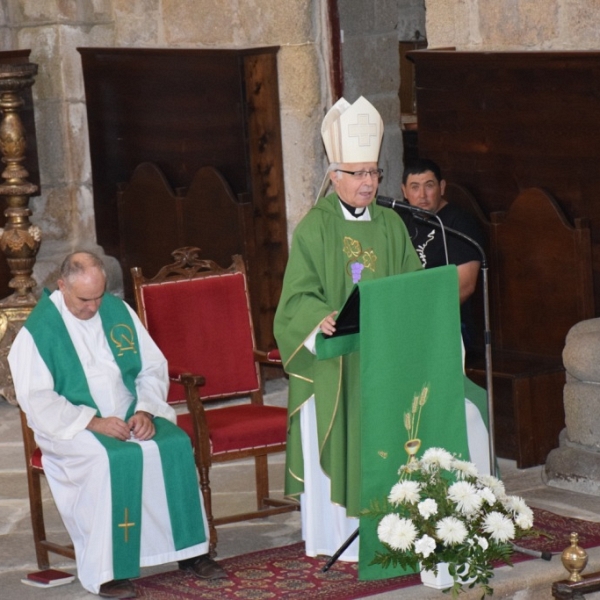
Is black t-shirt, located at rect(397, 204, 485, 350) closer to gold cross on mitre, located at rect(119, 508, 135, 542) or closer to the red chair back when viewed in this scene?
the red chair back

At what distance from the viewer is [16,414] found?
25.5 ft

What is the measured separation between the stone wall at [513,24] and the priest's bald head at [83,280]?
2.59 meters

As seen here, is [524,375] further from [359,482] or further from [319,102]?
[319,102]

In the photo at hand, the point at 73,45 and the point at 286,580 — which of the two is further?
the point at 73,45

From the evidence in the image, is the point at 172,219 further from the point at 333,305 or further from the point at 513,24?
the point at 333,305

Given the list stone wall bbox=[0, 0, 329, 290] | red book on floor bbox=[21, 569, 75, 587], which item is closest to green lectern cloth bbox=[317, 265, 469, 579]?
red book on floor bbox=[21, 569, 75, 587]

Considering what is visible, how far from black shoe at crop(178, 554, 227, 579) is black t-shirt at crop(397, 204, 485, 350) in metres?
1.90

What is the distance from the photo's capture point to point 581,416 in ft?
19.7

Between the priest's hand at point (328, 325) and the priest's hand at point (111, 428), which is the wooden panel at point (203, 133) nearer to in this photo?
the priest's hand at point (111, 428)

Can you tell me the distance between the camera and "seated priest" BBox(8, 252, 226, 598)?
490 centimetres

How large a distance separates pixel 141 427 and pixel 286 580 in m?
0.71

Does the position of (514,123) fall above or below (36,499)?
above

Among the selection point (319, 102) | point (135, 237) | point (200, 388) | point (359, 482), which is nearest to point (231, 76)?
point (319, 102)

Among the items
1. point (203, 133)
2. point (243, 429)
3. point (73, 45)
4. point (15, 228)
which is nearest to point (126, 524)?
point (243, 429)
